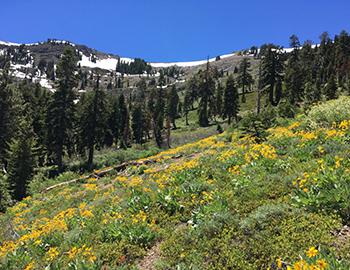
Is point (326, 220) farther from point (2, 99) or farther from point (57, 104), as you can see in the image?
point (57, 104)

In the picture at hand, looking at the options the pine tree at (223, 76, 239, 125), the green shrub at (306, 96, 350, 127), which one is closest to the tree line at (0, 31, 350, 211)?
the pine tree at (223, 76, 239, 125)

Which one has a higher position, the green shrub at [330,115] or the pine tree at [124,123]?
the green shrub at [330,115]

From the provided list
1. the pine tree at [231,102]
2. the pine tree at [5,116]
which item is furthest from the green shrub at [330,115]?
the pine tree at [231,102]

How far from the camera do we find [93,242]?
8148mm

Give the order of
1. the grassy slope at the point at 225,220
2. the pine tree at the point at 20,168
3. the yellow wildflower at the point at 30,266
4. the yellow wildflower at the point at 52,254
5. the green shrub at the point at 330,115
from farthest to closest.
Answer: the pine tree at the point at 20,168 → the green shrub at the point at 330,115 → the yellow wildflower at the point at 52,254 → the yellow wildflower at the point at 30,266 → the grassy slope at the point at 225,220

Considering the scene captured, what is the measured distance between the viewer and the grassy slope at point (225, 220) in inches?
233

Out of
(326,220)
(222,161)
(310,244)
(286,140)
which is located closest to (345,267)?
(310,244)

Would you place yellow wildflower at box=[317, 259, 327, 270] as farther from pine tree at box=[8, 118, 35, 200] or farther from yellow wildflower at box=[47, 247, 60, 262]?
pine tree at box=[8, 118, 35, 200]

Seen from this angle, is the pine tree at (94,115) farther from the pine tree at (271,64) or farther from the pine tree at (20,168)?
the pine tree at (271,64)

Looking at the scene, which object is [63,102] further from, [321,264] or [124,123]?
[124,123]

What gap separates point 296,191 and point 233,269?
7.45ft

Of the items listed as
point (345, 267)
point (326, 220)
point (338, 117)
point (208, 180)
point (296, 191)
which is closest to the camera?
point (345, 267)

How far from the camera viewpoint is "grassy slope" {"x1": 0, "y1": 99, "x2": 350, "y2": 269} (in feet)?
19.4

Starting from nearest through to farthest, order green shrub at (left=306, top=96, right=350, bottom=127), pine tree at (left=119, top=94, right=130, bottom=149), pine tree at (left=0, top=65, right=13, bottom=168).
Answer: green shrub at (left=306, top=96, right=350, bottom=127)
pine tree at (left=0, top=65, right=13, bottom=168)
pine tree at (left=119, top=94, right=130, bottom=149)
